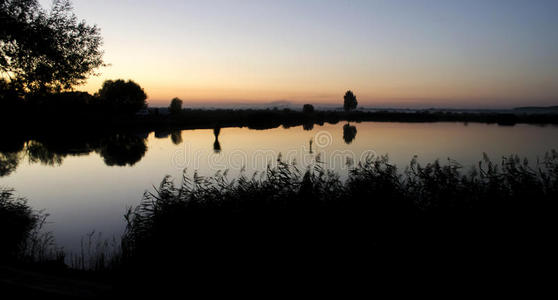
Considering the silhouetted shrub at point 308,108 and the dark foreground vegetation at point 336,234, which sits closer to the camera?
the dark foreground vegetation at point 336,234

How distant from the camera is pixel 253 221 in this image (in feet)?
33.1

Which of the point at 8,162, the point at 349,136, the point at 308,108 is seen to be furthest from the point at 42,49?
the point at 308,108

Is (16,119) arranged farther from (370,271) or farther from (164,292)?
(370,271)

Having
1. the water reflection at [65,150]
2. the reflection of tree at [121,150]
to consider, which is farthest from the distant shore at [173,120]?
the reflection of tree at [121,150]

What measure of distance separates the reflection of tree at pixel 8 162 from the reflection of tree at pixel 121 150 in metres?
8.05

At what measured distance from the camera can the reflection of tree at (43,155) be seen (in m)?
36.6

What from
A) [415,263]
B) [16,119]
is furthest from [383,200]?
[16,119]

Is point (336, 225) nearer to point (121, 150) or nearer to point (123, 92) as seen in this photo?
point (121, 150)

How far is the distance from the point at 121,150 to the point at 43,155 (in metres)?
8.70

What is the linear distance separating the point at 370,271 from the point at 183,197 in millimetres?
7342

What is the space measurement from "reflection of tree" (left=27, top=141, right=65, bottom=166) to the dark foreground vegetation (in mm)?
29361

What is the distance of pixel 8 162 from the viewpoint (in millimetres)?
34062

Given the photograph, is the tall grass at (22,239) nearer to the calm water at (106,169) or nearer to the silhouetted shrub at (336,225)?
the calm water at (106,169)

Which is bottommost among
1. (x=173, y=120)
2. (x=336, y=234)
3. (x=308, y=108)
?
(x=336, y=234)
